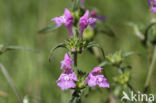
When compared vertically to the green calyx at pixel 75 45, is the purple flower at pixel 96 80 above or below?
below

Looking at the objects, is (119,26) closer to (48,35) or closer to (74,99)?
(48,35)

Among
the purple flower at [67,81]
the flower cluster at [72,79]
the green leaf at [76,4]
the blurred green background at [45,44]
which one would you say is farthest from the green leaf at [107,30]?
the purple flower at [67,81]

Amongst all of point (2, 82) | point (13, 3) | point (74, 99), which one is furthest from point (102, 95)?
point (13, 3)

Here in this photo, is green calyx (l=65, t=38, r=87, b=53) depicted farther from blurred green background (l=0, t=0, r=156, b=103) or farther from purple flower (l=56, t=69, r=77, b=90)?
blurred green background (l=0, t=0, r=156, b=103)

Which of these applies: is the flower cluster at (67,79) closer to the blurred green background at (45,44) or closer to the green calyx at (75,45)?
the green calyx at (75,45)

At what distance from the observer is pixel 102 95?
2.82m

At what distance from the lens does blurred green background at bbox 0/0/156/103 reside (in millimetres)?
2635

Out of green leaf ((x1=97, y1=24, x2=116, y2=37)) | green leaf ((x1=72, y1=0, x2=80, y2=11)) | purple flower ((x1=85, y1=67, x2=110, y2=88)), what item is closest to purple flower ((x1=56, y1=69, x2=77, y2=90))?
purple flower ((x1=85, y1=67, x2=110, y2=88))

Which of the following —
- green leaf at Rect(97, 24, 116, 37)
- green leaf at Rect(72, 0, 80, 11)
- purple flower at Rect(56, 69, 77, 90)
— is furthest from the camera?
green leaf at Rect(97, 24, 116, 37)

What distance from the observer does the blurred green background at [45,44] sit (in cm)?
263

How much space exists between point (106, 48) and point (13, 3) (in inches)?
57.3

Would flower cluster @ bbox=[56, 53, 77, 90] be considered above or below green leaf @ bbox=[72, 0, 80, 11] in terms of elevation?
below

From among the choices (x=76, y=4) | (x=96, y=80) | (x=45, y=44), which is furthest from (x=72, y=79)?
(x=45, y=44)

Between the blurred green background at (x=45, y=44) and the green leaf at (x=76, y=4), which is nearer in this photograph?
the green leaf at (x=76, y=4)
